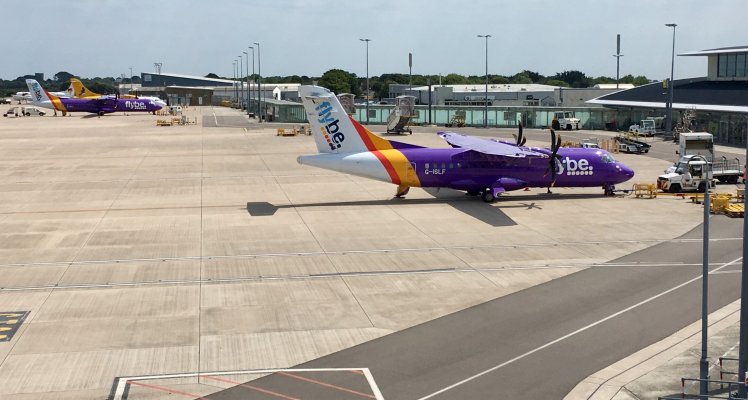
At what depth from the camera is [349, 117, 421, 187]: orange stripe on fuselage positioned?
47.7 meters

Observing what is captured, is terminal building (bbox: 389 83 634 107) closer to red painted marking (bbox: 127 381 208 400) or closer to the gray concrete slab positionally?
the gray concrete slab

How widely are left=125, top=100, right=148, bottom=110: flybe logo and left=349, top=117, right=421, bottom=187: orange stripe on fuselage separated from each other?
404 feet

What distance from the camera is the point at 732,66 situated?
311 ft

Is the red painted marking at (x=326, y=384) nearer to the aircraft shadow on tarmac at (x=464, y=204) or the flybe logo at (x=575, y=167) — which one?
the aircraft shadow on tarmac at (x=464, y=204)

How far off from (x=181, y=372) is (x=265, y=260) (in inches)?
523

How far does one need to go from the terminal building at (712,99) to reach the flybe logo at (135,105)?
95068 millimetres

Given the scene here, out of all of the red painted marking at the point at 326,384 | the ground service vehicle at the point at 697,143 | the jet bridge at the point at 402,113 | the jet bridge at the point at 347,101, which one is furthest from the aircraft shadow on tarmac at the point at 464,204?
the jet bridge at the point at 347,101

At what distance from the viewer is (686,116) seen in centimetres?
8706

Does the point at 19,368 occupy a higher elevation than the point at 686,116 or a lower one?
lower

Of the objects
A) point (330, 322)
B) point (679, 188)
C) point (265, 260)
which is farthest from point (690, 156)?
point (330, 322)

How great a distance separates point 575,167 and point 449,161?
844 centimetres

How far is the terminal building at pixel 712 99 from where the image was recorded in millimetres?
85250

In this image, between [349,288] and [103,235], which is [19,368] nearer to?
[349,288]

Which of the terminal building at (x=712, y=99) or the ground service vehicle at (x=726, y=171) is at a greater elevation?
the terminal building at (x=712, y=99)
